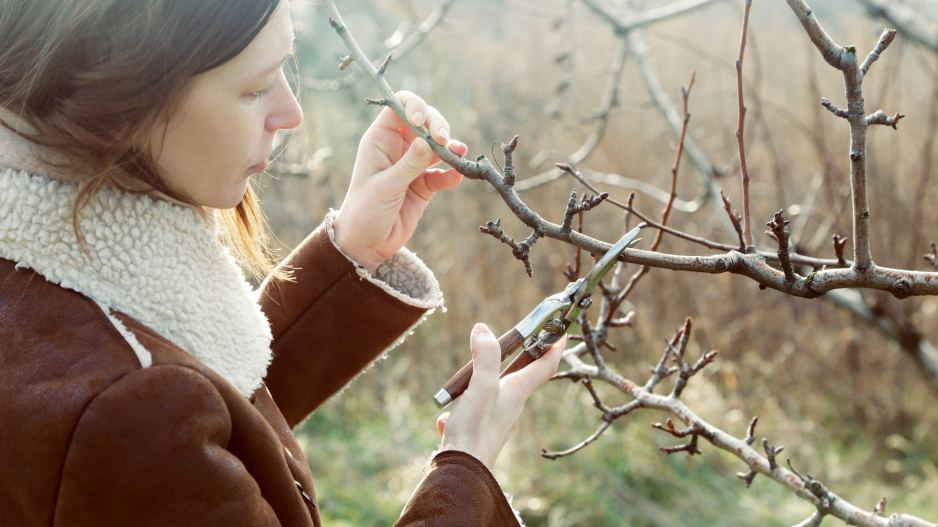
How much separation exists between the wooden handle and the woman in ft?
0.10

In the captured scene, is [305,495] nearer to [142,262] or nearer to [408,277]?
[142,262]

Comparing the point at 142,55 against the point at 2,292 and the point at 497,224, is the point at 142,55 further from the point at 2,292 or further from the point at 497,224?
the point at 497,224

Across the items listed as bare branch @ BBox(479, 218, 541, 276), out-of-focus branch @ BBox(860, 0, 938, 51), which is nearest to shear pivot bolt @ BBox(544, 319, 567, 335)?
bare branch @ BBox(479, 218, 541, 276)

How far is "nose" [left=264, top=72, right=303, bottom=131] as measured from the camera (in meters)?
1.05

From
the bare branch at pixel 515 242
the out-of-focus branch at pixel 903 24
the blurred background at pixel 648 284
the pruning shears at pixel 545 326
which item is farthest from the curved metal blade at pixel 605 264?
the blurred background at pixel 648 284

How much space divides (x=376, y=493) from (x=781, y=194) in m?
2.70

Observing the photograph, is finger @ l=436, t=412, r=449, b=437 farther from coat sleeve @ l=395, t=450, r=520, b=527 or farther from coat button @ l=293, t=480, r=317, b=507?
coat button @ l=293, t=480, r=317, b=507

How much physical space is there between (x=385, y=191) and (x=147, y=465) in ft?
2.21

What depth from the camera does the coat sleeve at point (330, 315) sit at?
1440 millimetres

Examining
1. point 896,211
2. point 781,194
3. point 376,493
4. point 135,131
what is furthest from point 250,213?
point 896,211

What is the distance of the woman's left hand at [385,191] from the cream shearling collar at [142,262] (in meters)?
0.31

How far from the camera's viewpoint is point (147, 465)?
33.5 inches

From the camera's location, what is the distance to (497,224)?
38.7 inches

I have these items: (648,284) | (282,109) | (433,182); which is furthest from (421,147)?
(648,284)
